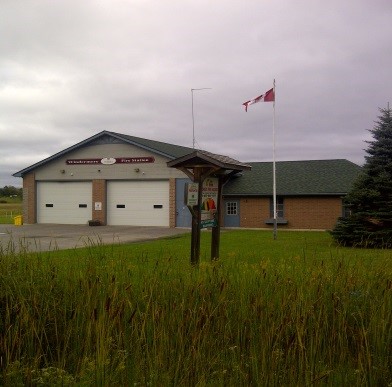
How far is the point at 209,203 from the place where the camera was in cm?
1231

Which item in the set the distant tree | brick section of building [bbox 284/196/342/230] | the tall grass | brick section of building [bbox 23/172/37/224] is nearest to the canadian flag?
the distant tree

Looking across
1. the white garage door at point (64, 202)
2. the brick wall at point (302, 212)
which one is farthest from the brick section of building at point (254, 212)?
the white garage door at point (64, 202)

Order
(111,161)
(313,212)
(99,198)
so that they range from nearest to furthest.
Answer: (313,212) → (111,161) → (99,198)

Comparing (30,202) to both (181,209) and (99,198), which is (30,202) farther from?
(181,209)

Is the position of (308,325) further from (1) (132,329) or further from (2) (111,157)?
(2) (111,157)

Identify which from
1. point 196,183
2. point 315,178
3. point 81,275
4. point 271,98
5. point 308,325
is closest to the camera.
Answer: point 308,325

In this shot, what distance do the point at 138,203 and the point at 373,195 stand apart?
59.5 ft

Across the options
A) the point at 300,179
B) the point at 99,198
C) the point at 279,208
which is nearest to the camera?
the point at 279,208

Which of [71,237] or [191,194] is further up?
[191,194]

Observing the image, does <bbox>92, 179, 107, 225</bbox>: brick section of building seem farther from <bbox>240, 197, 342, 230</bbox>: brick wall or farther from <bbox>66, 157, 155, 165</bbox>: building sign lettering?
<bbox>240, 197, 342, 230</bbox>: brick wall

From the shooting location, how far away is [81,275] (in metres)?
5.83

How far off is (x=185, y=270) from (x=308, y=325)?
2.06 metres

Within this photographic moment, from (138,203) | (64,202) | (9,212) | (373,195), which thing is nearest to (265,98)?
(373,195)

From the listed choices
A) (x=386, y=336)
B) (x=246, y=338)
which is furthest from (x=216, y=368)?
(x=386, y=336)
